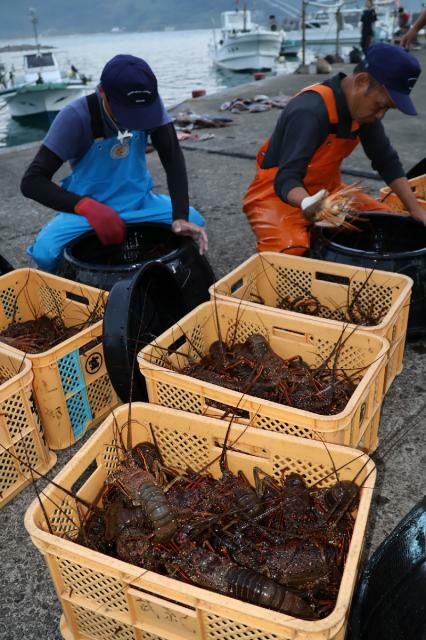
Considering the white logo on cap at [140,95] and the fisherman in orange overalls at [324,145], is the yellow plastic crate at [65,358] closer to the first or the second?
the white logo on cap at [140,95]

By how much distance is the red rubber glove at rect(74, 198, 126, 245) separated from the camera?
3402 millimetres

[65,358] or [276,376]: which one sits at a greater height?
[65,358]

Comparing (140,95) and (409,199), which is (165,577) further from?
(409,199)

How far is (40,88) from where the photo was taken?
27.3 metres

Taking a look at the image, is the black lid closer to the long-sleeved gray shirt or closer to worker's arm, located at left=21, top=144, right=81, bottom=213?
worker's arm, located at left=21, top=144, right=81, bottom=213

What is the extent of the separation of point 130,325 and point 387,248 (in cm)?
240

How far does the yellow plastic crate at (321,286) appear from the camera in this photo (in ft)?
10.1

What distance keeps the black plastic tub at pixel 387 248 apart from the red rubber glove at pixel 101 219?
4.60ft

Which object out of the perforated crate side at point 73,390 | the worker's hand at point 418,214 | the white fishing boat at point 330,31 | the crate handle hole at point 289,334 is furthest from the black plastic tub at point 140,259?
the white fishing boat at point 330,31

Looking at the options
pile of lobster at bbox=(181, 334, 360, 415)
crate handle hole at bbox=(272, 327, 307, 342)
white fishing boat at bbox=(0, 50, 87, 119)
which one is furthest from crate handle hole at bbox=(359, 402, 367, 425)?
white fishing boat at bbox=(0, 50, 87, 119)

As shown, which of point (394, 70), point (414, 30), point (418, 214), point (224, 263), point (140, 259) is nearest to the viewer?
point (394, 70)

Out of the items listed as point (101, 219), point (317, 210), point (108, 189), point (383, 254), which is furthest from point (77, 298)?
point (383, 254)

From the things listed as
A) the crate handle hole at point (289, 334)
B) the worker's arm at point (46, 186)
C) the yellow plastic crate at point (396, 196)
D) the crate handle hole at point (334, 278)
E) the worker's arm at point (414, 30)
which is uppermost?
the worker's arm at point (414, 30)

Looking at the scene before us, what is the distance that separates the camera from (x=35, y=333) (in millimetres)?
3480
